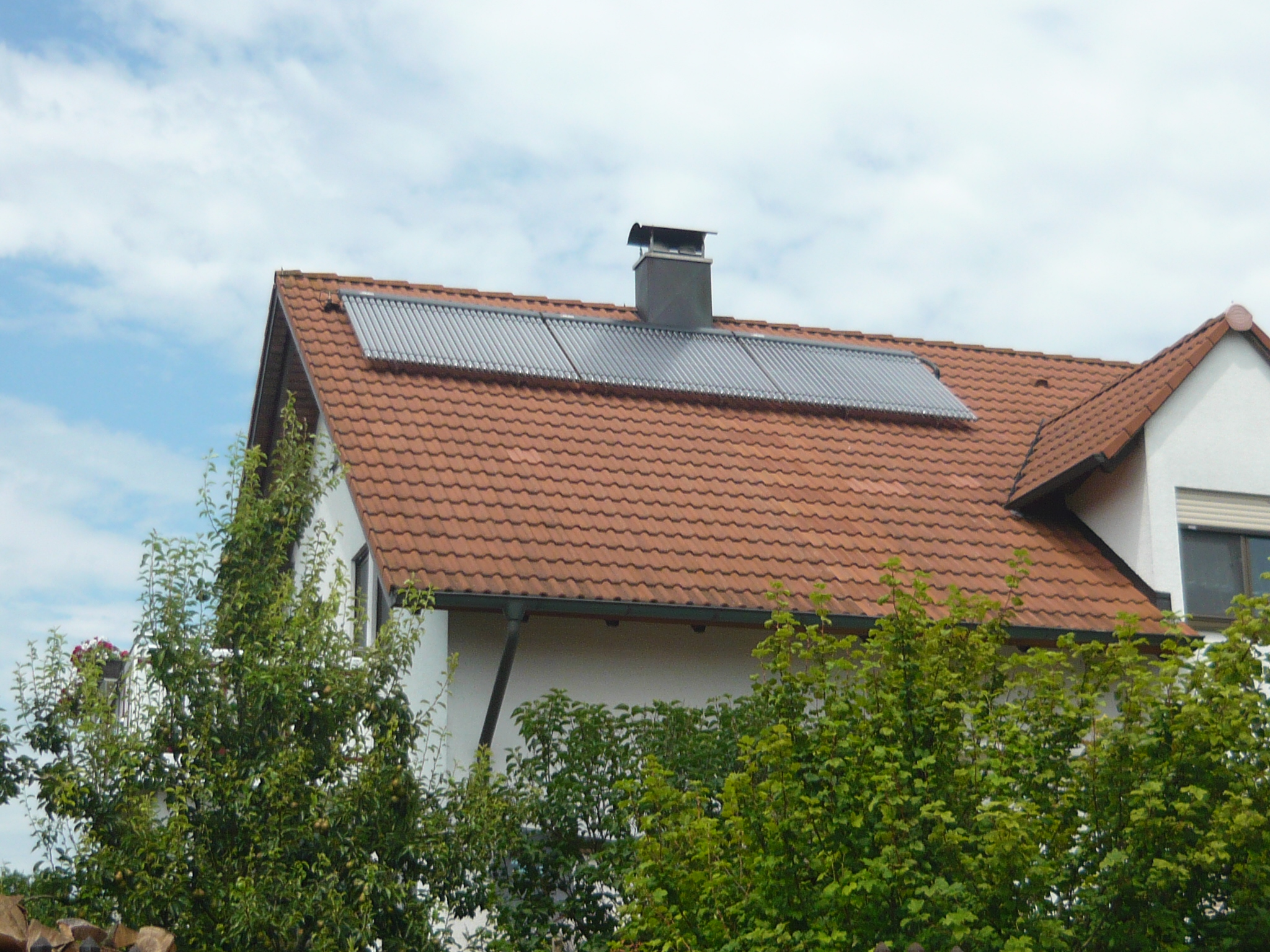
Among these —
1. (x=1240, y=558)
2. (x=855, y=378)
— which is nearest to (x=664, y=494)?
(x=855, y=378)

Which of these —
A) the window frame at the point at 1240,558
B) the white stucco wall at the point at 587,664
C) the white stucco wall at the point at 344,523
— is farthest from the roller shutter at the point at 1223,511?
the white stucco wall at the point at 344,523

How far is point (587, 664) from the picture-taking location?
12.1 metres

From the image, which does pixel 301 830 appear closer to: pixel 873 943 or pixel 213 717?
pixel 213 717

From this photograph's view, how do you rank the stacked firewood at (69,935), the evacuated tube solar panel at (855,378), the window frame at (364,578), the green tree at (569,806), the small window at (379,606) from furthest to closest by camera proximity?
1. the evacuated tube solar panel at (855,378)
2. the window frame at (364,578)
3. the small window at (379,606)
4. the green tree at (569,806)
5. the stacked firewood at (69,935)

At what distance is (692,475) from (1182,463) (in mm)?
4900

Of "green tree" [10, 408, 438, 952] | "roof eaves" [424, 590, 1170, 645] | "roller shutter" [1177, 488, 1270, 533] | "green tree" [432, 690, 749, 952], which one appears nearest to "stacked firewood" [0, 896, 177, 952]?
"green tree" [10, 408, 438, 952]

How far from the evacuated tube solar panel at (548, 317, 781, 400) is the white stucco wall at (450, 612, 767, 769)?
156 inches

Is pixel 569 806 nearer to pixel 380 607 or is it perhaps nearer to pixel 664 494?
pixel 380 607

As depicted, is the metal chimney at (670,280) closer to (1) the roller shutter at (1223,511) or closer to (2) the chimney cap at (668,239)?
(2) the chimney cap at (668,239)

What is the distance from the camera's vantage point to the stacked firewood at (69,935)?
7.34 metres

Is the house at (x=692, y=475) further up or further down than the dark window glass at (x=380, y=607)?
further up

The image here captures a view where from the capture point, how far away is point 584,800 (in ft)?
34.8

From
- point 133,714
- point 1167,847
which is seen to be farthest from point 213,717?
point 1167,847

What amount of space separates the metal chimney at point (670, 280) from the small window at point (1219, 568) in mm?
6475
